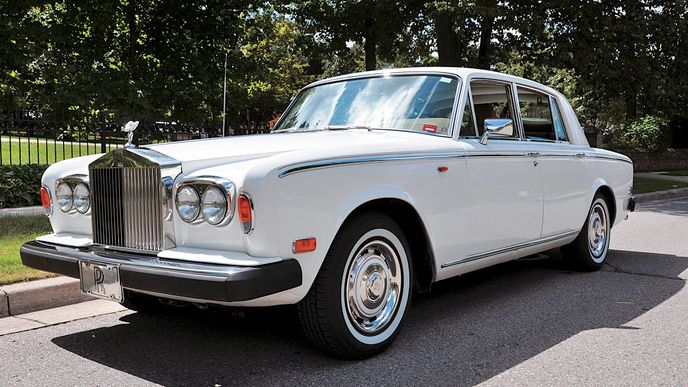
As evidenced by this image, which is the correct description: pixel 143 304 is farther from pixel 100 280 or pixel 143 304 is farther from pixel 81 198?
pixel 100 280

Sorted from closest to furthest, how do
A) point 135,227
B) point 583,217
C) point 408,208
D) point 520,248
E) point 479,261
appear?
1. point 135,227
2. point 408,208
3. point 479,261
4. point 520,248
5. point 583,217

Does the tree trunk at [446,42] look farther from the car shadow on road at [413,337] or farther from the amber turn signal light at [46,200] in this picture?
the amber turn signal light at [46,200]

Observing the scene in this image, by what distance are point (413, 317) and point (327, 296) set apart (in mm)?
1374

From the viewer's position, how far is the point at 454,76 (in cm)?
473

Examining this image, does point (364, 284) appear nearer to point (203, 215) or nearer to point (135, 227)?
point (203, 215)

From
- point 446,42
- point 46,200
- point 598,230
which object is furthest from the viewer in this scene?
point 446,42

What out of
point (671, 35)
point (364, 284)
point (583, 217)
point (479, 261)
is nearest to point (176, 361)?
point (364, 284)

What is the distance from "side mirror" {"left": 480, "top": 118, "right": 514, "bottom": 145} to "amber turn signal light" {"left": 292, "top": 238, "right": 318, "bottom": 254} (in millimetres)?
1802

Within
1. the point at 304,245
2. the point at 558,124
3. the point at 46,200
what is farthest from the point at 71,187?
the point at 558,124

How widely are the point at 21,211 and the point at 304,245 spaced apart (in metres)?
7.00

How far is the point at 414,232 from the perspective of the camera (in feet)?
13.5

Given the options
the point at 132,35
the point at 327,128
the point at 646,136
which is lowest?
the point at 646,136

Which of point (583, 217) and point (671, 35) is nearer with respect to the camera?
point (583, 217)

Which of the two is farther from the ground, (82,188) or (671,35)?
(671,35)
